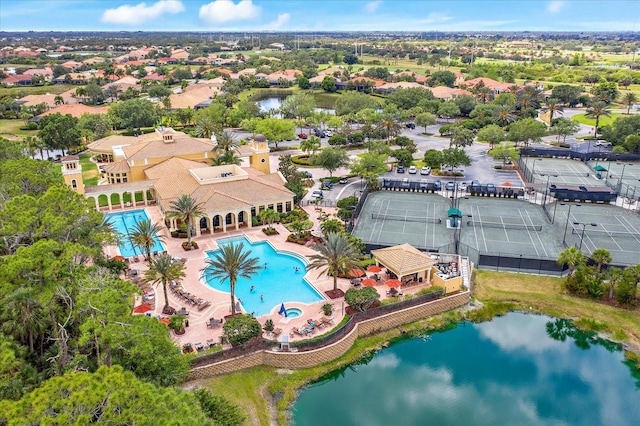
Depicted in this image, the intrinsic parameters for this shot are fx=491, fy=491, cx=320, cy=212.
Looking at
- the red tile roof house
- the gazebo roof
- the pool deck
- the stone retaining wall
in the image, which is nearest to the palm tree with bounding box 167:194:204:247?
the pool deck

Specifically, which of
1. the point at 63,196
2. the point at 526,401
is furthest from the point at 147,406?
the point at 526,401

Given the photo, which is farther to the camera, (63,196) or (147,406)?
(63,196)

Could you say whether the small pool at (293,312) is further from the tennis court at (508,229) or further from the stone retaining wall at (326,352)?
the tennis court at (508,229)

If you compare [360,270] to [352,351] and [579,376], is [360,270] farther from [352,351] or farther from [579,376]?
[579,376]

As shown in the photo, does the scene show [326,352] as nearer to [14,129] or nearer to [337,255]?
[337,255]

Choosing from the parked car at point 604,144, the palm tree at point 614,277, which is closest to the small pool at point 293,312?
the palm tree at point 614,277

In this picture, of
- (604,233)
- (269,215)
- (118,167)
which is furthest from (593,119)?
(118,167)
